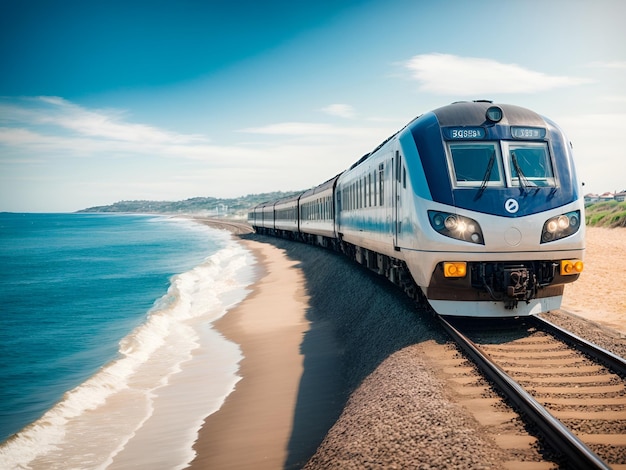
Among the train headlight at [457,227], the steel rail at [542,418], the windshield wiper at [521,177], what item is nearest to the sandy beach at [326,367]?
the steel rail at [542,418]

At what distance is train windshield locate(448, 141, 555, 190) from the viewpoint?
8.30m

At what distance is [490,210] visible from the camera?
8000 millimetres

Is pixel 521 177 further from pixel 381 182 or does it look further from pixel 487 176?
pixel 381 182

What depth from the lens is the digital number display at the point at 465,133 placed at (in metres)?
8.55

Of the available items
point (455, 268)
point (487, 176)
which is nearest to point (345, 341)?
point (455, 268)

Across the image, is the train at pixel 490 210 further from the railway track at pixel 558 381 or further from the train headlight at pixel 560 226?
the railway track at pixel 558 381

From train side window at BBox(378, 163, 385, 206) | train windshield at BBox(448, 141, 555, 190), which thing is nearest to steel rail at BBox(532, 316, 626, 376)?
train windshield at BBox(448, 141, 555, 190)

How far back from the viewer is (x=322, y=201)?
1079 inches

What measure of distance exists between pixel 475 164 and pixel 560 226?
167cm

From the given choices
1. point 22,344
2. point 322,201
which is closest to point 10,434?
point 22,344

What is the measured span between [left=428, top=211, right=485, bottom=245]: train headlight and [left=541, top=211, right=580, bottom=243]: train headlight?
1.06 metres

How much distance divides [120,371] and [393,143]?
9711mm

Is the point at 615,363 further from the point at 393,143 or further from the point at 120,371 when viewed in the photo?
the point at 120,371

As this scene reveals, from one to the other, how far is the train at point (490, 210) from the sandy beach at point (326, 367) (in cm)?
120
